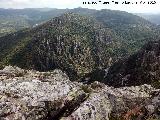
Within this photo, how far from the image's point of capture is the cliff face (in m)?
116

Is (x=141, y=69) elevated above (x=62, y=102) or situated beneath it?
situated beneath

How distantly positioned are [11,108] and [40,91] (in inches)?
254

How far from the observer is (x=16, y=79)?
4797cm

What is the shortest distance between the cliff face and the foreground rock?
196 feet

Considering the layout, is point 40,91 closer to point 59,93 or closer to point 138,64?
point 59,93

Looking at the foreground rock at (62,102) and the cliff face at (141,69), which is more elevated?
the foreground rock at (62,102)

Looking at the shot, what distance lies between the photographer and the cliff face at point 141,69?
381 feet

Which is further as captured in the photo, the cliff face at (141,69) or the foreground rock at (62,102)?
the cliff face at (141,69)

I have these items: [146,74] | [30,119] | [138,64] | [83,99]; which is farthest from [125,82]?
[30,119]

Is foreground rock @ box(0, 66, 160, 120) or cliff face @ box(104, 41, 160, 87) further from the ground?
foreground rock @ box(0, 66, 160, 120)

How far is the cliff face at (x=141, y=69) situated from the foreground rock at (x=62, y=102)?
196ft

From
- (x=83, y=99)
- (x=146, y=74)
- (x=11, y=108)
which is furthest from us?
(x=146, y=74)

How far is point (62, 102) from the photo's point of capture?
43.8m

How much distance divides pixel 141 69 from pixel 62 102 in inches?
3529
